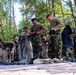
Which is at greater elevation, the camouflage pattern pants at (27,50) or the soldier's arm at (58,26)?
the soldier's arm at (58,26)

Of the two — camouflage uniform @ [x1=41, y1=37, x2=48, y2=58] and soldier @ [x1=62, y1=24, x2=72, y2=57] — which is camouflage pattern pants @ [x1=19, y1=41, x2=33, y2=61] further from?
soldier @ [x1=62, y1=24, x2=72, y2=57]

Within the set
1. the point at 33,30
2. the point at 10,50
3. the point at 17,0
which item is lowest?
the point at 10,50

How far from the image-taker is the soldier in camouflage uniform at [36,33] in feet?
28.9

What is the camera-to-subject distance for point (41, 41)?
9.25m

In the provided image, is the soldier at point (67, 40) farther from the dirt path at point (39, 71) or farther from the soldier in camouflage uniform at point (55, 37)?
the dirt path at point (39, 71)

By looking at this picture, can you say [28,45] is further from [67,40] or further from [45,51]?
[67,40]

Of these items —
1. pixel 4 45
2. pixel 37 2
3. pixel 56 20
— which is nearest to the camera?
pixel 56 20

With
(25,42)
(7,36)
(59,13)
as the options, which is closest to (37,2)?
(59,13)

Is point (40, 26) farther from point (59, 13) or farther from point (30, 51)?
point (59, 13)

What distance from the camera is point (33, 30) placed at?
8984 mm

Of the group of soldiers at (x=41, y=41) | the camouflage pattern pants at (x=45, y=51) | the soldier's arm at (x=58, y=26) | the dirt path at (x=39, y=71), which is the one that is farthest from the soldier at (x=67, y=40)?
the dirt path at (x=39, y=71)

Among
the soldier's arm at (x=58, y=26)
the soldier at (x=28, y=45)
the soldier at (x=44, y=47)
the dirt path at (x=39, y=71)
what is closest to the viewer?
the dirt path at (x=39, y=71)

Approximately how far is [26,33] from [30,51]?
0.60 meters

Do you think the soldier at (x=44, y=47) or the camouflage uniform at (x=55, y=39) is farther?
the soldier at (x=44, y=47)
